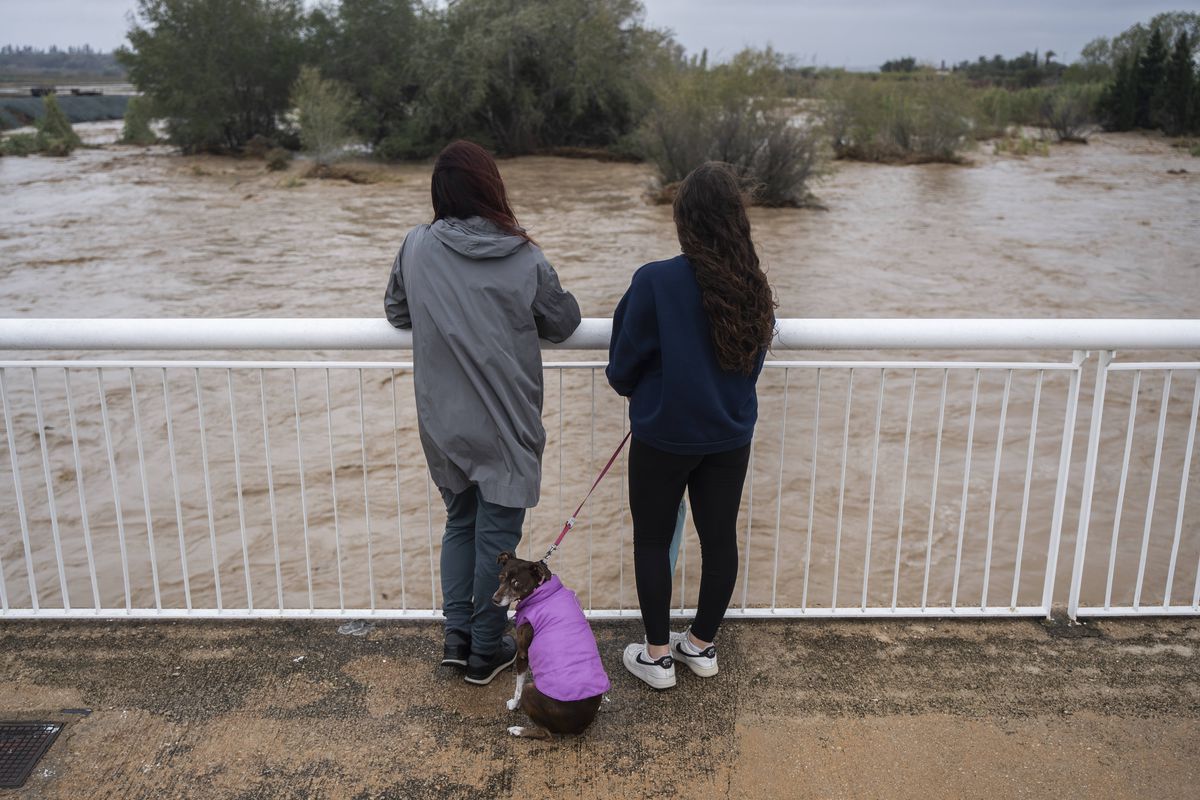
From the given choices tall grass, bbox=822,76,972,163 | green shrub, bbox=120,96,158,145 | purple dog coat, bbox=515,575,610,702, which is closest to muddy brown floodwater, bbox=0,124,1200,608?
purple dog coat, bbox=515,575,610,702

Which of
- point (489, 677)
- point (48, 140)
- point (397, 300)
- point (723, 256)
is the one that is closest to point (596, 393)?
point (489, 677)

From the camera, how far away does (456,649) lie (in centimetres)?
325

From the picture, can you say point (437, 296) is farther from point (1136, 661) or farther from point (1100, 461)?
point (1100, 461)

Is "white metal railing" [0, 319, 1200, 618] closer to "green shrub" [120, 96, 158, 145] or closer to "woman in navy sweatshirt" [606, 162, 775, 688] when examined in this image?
"woman in navy sweatshirt" [606, 162, 775, 688]

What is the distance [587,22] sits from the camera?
29.3 m

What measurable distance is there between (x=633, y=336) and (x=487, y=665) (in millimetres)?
1161

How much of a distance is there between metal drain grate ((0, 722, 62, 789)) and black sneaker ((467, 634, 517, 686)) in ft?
3.97

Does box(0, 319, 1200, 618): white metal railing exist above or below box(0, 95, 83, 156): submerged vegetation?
below

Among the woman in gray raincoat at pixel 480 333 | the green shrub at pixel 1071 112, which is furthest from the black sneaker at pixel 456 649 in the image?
the green shrub at pixel 1071 112

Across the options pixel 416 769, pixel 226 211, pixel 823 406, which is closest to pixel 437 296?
pixel 416 769

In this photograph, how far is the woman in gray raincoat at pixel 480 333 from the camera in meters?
2.82

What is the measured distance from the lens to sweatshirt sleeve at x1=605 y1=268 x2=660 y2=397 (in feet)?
9.15

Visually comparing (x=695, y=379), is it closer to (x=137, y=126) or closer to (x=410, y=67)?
(x=410, y=67)

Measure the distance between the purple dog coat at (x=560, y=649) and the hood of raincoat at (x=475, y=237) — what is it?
975 millimetres
